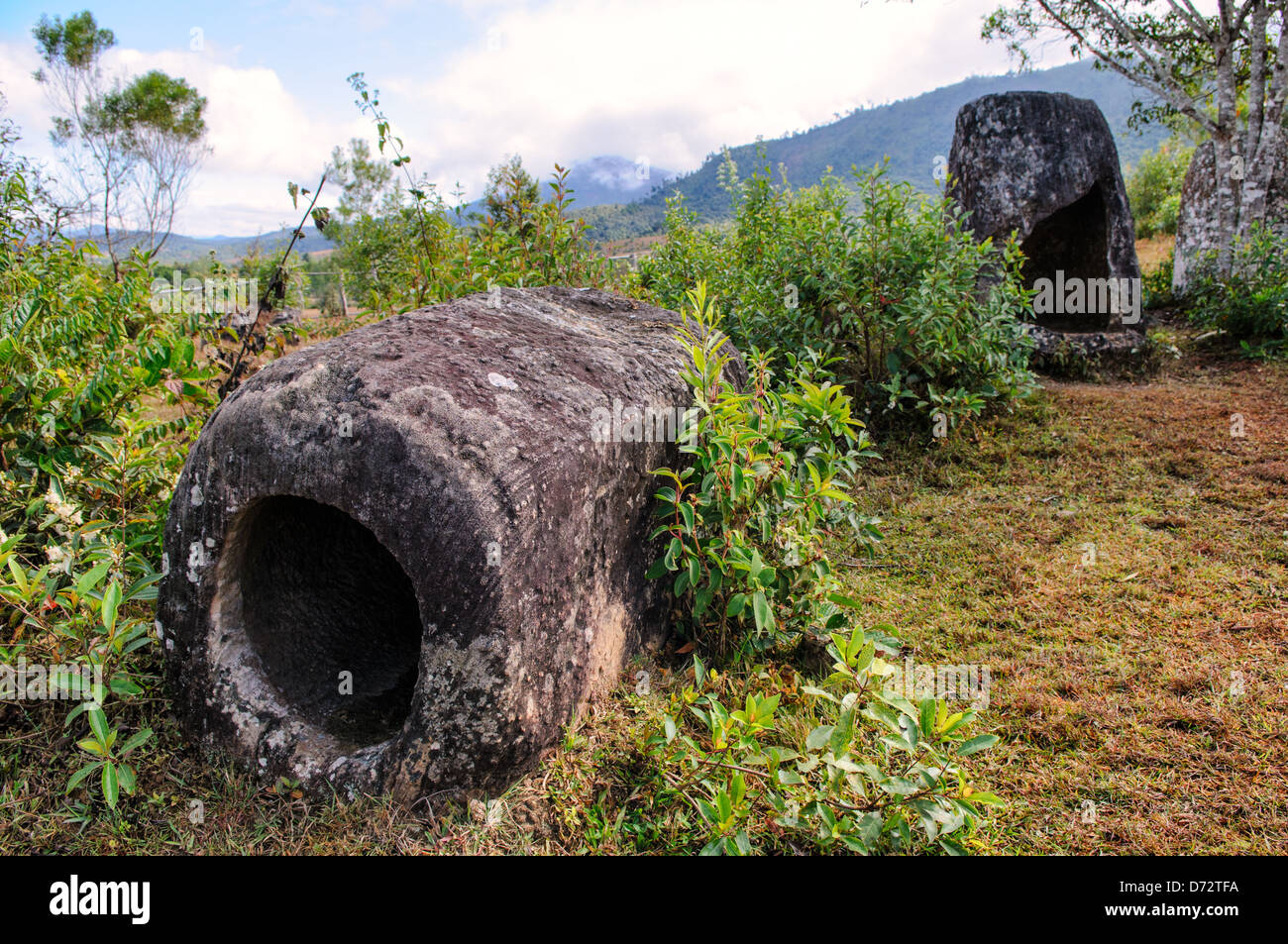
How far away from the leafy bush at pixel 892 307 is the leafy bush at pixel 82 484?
344cm

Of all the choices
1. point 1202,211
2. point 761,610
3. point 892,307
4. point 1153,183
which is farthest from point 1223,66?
point 1153,183

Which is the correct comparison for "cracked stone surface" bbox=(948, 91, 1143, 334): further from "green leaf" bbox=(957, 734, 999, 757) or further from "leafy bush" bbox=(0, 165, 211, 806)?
"leafy bush" bbox=(0, 165, 211, 806)

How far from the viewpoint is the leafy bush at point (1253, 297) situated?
697 cm

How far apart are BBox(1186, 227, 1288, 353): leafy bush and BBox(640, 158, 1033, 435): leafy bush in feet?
10.6

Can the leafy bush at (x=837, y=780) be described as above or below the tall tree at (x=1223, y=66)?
below

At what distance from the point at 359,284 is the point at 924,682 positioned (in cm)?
2139

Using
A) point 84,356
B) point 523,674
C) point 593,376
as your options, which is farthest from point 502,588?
point 84,356

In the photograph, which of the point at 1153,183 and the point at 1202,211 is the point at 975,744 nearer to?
the point at 1202,211

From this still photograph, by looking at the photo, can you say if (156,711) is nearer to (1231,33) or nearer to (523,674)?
(523,674)

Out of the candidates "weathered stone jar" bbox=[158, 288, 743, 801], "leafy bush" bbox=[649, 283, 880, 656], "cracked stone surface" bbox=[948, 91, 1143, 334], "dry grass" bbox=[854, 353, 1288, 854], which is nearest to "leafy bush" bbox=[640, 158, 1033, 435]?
"dry grass" bbox=[854, 353, 1288, 854]

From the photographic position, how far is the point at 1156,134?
89812 millimetres

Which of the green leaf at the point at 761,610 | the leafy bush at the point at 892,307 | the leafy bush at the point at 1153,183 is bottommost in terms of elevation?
the green leaf at the point at 761,610

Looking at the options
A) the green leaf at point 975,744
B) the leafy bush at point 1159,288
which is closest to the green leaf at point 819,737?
the green leaf at point 975,744

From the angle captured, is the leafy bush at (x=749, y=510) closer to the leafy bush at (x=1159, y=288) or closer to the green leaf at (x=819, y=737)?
the green leaf at (x=819, y=737)
